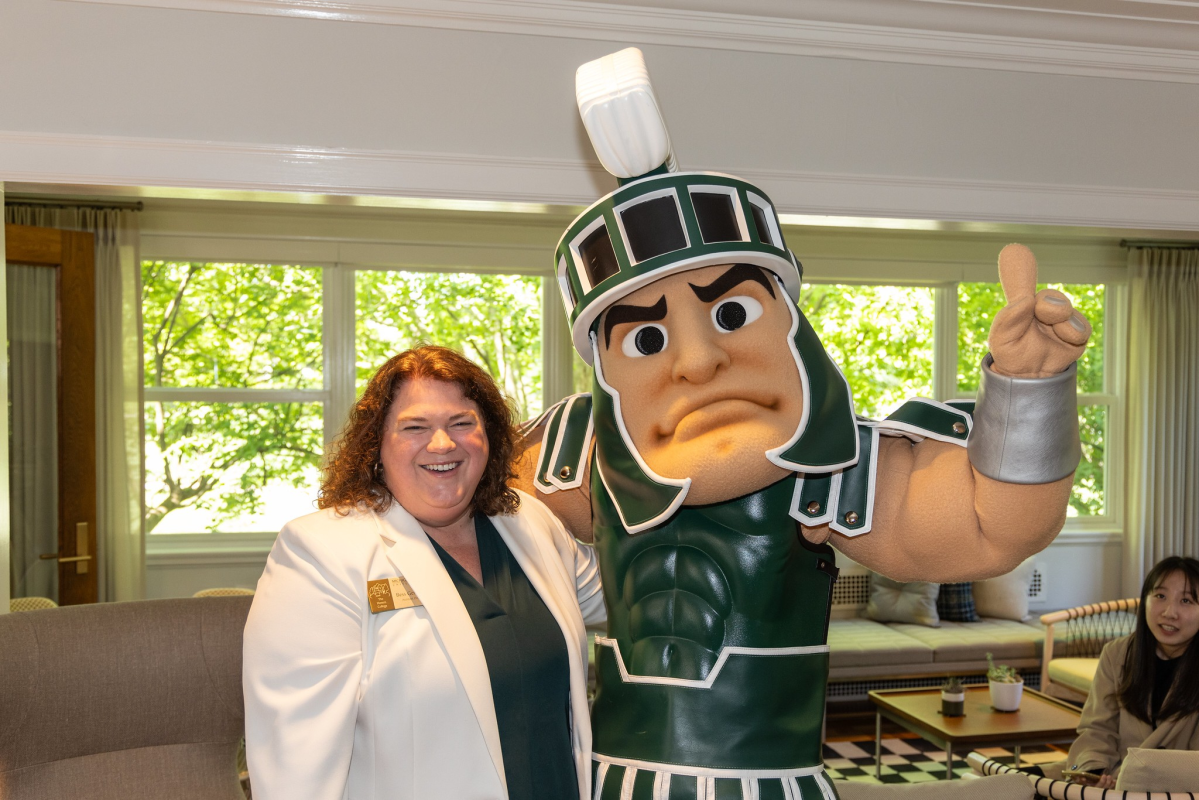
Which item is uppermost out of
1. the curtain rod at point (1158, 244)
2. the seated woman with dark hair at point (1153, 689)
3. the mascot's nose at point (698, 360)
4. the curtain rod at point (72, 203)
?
the curtain rod at point (72, 203)

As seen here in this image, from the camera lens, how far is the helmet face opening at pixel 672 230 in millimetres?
1604

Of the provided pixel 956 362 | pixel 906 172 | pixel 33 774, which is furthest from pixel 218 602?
pixel 956 362

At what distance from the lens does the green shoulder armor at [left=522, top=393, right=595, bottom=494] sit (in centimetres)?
185

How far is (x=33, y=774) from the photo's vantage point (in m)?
1.83

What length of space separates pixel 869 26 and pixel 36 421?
3.56m

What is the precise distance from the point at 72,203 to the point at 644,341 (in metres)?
4.36

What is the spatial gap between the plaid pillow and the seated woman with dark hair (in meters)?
2.30

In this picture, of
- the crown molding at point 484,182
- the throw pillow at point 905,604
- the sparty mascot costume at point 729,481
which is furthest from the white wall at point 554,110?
the throw pillow at point 905,604

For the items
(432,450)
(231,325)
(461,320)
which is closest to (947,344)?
(461,320)

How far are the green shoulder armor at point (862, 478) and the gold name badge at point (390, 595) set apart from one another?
63cm

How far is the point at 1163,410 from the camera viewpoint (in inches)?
245

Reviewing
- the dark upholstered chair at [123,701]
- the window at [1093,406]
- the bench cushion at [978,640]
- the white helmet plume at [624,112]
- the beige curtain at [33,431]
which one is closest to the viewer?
the white helmet plume at [624,112]

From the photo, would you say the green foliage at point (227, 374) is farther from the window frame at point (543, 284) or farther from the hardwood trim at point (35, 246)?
the hardwood trim at point (35, 246)

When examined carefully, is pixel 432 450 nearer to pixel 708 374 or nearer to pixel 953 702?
pixel 708 374
